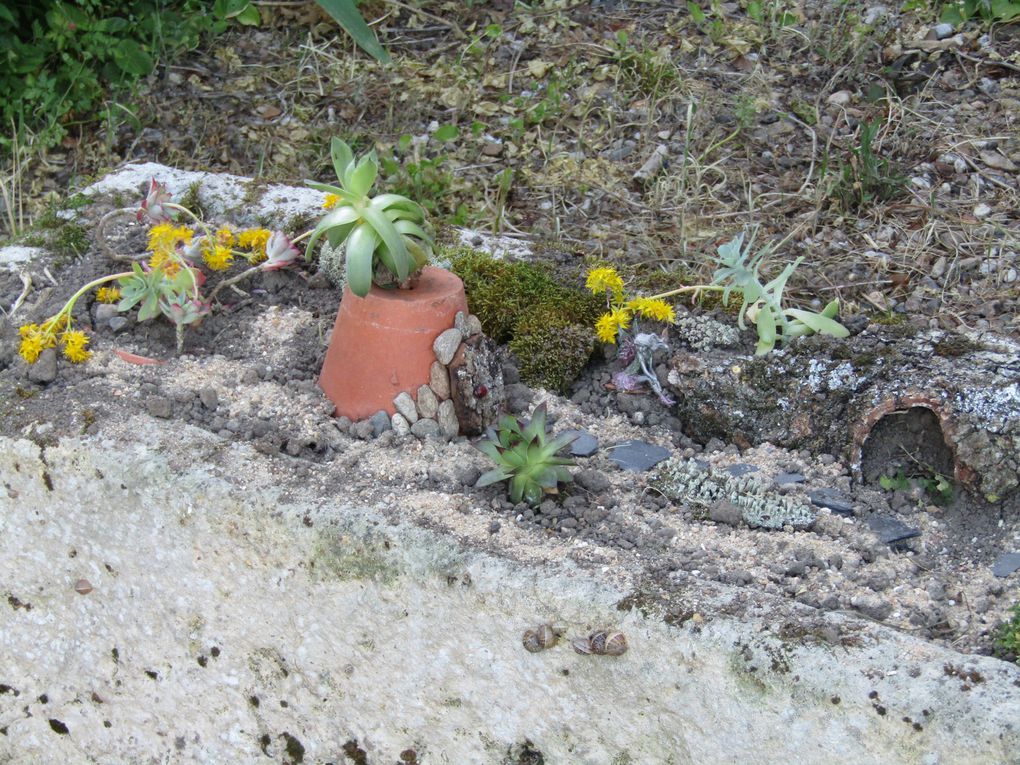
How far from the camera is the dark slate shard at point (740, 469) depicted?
2.32 m

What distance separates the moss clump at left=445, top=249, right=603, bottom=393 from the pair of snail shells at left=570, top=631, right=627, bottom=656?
2.64 feet

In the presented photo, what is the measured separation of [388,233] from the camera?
7.14 feet

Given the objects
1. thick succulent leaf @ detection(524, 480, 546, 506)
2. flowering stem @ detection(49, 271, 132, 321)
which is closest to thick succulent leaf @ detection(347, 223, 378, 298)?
thick succulent leaf @ detection(524, 480, 546, 506)

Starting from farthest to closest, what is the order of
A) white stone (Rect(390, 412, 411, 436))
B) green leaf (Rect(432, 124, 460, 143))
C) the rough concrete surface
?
green leaf (Rect(432, 124, 460, 143)) → white stone (Rect(390, 412, 411, 436)) → the rough concrete surface

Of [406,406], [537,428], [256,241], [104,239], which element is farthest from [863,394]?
[104,239]

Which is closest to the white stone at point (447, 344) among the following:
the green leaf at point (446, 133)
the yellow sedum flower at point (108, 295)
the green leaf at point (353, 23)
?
the green leaf at point (353, 23)

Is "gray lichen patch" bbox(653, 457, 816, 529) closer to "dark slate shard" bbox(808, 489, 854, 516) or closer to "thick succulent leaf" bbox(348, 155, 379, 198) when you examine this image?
"dark slate shard" bbox(808, 489, 854, 516)

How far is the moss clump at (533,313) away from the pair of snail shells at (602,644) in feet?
2.64

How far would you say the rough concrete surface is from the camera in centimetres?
176

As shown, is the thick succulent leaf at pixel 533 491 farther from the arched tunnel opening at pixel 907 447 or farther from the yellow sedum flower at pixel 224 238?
the yellow sedum flower at pixel 224 238

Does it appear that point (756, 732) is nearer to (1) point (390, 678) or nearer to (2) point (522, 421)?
(1) point (390, 678)

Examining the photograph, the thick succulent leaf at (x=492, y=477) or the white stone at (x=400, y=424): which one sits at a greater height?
the thick succulent leaf at (x=492, y=477)

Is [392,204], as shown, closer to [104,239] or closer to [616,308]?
[616,308]

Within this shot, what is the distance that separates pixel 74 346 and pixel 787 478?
1482 mm
